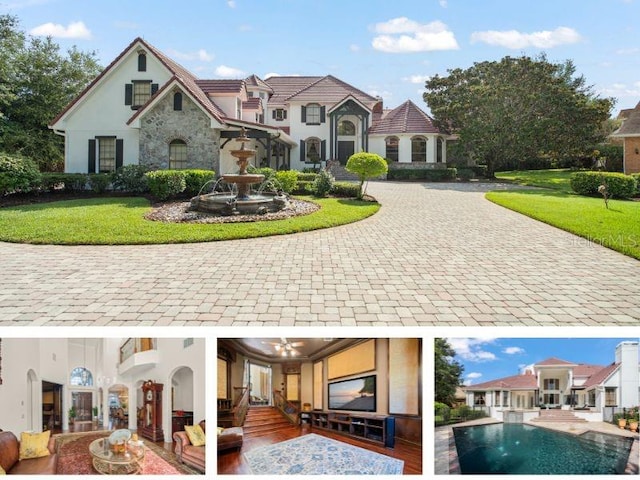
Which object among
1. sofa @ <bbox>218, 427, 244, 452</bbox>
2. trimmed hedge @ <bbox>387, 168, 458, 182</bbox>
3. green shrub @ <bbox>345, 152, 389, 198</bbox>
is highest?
trimmed hedge @ <bbox>387, 168, 458, 182</bbox>

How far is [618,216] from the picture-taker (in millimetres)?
12766

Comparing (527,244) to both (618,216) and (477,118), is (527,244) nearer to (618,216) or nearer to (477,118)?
(618,216)

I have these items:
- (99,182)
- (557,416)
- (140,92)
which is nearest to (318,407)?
(557,416)

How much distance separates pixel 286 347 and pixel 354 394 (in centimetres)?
73

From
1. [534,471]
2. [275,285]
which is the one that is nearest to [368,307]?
[275,285]

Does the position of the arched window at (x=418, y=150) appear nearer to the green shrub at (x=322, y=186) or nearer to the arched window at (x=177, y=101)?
the green shrub at (x=322, y=186)

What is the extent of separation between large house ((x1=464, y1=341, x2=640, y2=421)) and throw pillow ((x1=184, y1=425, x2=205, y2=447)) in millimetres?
2119

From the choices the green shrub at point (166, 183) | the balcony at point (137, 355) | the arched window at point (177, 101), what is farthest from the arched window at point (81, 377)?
the arched window at point (177, 101)

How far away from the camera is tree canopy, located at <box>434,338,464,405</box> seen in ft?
13.7

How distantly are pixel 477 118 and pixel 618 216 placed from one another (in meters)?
15.8

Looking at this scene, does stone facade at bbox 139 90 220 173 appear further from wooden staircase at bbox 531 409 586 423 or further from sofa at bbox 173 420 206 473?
wooden staircase at bbox 531 409 586 423

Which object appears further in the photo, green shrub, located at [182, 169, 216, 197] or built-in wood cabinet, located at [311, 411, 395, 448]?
green shrub, located at [182, 169, 216, 197]

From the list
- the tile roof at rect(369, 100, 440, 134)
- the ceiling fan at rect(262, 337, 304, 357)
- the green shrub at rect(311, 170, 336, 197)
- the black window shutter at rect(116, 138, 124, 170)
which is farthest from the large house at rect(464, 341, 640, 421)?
the tile roof at rect(369, 100, 440, 134)

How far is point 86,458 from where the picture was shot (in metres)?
4.35
